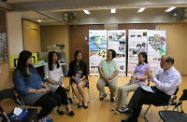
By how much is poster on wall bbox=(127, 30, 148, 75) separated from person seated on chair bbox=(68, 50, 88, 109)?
3359mm

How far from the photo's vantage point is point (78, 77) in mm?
3484

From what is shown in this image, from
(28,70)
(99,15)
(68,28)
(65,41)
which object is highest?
(99,15)

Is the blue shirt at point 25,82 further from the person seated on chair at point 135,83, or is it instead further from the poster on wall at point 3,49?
the poster on wall at point 3,49

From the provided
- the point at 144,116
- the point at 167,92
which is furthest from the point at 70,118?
the point at 167,92

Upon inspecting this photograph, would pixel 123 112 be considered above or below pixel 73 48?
below

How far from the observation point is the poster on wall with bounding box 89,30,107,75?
6.53 m

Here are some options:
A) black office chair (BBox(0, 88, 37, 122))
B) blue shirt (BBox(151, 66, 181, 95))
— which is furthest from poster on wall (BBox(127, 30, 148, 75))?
black office chair (BBox(0, 88, 37, 122))

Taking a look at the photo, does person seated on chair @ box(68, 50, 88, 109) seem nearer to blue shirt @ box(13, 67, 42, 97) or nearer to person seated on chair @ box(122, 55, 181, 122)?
blue shirt @ box(13, 67, 42, 97)

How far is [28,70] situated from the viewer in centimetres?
256

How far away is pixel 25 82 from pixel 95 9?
283 centimetres

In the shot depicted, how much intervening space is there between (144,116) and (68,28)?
17.5 ft

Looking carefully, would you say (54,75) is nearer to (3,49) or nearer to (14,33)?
(3,49)

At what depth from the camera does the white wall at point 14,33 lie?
14.4 feet

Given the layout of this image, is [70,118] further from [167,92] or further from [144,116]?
[167,92]
